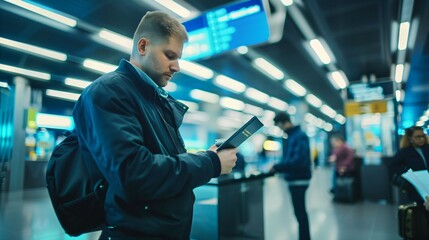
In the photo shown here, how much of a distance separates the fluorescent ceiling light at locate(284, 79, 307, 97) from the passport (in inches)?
391

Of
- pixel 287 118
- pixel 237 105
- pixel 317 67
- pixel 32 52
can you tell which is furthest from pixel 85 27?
pixel 237 105

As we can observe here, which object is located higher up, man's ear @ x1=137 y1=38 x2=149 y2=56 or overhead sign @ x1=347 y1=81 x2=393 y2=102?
overhead sign @ x1=347 y1=81 x2=393 y2=102

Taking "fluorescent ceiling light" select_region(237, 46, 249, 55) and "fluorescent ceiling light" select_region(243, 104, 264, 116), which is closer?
"fluorescent ceiling light" select_region(237, 46, 249, 55)

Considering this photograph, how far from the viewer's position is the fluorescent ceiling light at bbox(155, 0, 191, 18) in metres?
4.32

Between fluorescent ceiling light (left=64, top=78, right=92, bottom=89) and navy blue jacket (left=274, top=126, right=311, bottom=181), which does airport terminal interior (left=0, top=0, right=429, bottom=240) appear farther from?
navy blue jacket (left=274, top=126, right=311, bottom=181)

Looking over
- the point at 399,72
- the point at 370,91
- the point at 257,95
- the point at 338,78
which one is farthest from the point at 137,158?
the point at 257,95

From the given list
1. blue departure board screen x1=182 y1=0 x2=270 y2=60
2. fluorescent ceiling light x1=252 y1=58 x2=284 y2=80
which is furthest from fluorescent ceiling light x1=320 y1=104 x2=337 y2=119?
blue departure board screen x1=182 y1=0 x2=270 y2=60

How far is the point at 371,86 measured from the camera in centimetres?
787

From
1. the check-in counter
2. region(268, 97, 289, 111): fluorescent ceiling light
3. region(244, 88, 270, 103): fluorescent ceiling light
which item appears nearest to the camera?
the check-in counter

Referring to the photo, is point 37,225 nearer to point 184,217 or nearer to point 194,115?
point 184,217

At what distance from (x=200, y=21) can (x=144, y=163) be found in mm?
3258

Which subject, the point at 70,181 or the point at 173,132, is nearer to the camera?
the point at 70,181

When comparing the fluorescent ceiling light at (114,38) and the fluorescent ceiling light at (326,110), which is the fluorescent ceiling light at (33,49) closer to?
the fluorescent ceiling light at (114,38)

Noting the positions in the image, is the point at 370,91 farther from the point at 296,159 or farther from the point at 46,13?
the point at 46,13
